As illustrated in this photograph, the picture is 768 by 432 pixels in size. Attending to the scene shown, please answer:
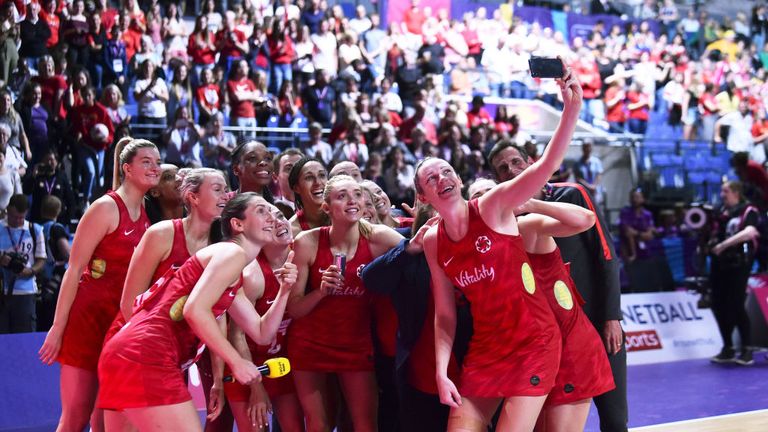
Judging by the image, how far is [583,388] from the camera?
420 centimetres

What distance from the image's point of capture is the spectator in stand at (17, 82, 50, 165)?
982cm

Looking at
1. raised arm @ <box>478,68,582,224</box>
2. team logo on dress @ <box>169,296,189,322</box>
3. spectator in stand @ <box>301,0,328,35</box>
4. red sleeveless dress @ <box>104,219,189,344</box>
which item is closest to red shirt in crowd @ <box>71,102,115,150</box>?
spectator in stand @ <box>301,0,328,35</box>

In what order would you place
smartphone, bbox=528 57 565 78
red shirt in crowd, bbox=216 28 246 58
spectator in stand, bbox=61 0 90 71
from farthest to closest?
red shirt in crowd, bbox=216 28 246 58, spectator in stand, bbox=61 0 90 71, smartphone, bbox=528 57 565 78

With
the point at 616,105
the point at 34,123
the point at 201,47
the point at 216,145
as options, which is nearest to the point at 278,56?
the point at 201,47

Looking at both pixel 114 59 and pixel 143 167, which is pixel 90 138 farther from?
pixel 143 167

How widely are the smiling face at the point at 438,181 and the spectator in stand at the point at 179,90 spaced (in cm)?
780

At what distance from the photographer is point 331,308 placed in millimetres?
4766

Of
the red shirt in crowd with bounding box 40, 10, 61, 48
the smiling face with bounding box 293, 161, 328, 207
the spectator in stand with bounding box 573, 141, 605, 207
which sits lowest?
the spectator in stand with bounding box 573, 141, 605, 207

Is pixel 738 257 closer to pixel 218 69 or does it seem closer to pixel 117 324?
pixel 218 69

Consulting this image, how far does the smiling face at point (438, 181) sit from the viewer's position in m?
3.99

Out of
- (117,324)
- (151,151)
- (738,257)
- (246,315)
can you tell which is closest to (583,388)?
(246,315)

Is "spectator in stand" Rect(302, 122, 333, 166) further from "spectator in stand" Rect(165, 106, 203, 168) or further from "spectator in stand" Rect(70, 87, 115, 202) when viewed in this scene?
"spectator in stand" Rect(70, 87, 115, 202)

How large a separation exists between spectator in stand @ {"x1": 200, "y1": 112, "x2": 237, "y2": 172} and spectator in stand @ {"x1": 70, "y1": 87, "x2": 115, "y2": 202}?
1.09m

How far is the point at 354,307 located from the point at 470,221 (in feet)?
3.40
